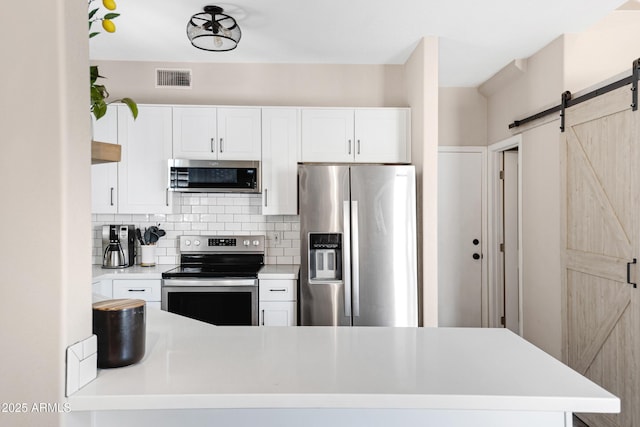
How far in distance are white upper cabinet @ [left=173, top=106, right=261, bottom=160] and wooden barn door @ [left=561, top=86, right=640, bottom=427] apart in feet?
Result: 7.97

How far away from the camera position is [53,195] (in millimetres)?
938

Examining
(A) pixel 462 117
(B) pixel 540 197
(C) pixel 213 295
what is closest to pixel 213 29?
(C) pixel 213 295

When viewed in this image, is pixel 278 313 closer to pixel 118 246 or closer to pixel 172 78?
pixel 118 246

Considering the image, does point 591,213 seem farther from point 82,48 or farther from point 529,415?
point 82,48

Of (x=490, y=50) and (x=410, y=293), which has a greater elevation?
(x=490, y=50)

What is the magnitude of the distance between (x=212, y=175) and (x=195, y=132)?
41cm

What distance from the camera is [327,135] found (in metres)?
3.53

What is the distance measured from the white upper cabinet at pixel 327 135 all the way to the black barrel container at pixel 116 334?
2.55 meters

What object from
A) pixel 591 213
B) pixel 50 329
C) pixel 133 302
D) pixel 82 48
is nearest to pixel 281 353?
pixel 133 302

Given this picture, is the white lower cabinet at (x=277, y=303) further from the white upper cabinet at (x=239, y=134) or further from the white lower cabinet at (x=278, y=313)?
the white upper cabinet at (x=239, y=134)

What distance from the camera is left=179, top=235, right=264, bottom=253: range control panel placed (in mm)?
3777

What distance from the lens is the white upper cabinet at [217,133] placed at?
11.5ft

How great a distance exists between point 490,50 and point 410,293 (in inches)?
83.8

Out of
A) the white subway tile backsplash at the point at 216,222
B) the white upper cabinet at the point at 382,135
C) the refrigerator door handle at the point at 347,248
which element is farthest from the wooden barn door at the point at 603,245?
the white subway tile backsplash at the point at 216,222
